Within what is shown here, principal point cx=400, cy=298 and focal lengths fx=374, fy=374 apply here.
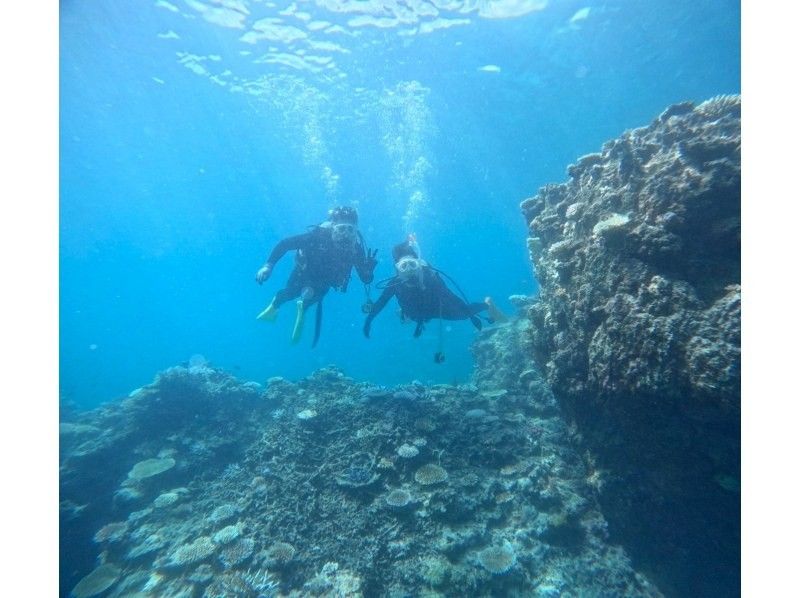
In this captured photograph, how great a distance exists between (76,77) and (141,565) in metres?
31.7

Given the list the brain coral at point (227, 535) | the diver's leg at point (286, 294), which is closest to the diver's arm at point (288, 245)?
the diver's leg at point (286, 294)

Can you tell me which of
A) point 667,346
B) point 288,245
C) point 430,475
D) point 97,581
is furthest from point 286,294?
point 667,346

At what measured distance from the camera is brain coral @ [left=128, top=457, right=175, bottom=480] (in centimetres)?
834

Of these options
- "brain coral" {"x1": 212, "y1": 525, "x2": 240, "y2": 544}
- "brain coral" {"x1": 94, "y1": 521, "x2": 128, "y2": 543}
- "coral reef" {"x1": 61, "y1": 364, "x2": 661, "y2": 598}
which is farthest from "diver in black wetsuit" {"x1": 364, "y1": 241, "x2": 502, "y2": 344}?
"brain coral" {"x1": 94, "y1": 521, "x2": 128, "y2": 543}

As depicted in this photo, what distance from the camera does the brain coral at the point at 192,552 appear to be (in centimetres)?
597

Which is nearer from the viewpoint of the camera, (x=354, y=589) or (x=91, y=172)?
(x=354, y=589)

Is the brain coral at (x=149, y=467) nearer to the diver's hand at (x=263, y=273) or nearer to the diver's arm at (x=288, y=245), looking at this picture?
the diver's hand at (x=263, y=273)

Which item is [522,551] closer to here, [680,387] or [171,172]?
[680,387]

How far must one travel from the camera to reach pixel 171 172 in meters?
45.7

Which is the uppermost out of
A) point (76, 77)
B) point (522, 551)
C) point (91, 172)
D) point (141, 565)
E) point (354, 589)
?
point (91, 172)

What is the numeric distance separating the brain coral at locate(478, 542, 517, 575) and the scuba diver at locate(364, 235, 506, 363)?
209 inches
